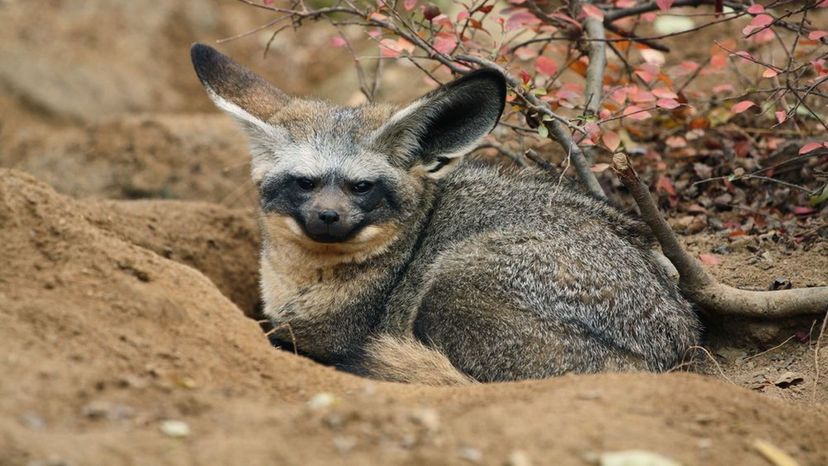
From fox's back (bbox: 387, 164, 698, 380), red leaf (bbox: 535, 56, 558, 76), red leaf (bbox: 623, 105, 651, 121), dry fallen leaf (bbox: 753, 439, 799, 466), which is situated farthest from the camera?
red leaf (bbox: 535, 56, 558, 76)

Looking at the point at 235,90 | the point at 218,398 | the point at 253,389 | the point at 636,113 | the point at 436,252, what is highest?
the point at 636,113

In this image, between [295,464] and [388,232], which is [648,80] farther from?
[295,464]

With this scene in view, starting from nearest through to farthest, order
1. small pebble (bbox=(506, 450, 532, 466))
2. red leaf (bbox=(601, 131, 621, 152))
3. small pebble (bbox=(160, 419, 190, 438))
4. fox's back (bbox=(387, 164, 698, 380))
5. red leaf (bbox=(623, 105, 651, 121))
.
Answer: small pebble (bbox=(506, 450, 532, 466)) < small pebble (bbox=(160, 419, 190, 438)) < fox's back (bbox=(387, 164, 698, 380)) < red leaf (bbox=(623, 105, 651, 121)) < red leaf (bbox=(601, 131, 621, 152))

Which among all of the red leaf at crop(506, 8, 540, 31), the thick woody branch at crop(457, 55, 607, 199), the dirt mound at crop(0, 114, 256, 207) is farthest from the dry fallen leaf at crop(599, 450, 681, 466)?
the dirt mound at crop(0, 114, 256, 207)

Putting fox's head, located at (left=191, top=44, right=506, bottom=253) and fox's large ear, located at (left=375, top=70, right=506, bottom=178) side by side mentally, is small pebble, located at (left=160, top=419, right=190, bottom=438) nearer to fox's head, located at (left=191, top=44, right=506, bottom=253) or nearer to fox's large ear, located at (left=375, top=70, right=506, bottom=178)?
fox's head, located at (left=191, top=44, right=506, bottom=253)

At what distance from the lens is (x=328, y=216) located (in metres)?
6.16

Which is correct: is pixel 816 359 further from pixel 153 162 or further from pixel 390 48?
pixel 153 162

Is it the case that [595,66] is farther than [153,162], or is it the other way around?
[153,162]

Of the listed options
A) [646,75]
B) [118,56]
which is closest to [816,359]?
[646,75]

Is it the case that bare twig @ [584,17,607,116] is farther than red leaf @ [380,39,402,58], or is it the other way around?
bare twig @ [584,17,607,116]

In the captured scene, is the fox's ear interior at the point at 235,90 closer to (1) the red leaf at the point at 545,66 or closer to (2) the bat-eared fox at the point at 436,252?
(2) the bat-eared fox at the point at 436,252

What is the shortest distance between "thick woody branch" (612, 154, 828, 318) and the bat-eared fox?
0.70 feet

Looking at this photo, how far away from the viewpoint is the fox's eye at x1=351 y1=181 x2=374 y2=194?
6.49 m

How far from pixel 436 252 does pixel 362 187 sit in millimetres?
747
